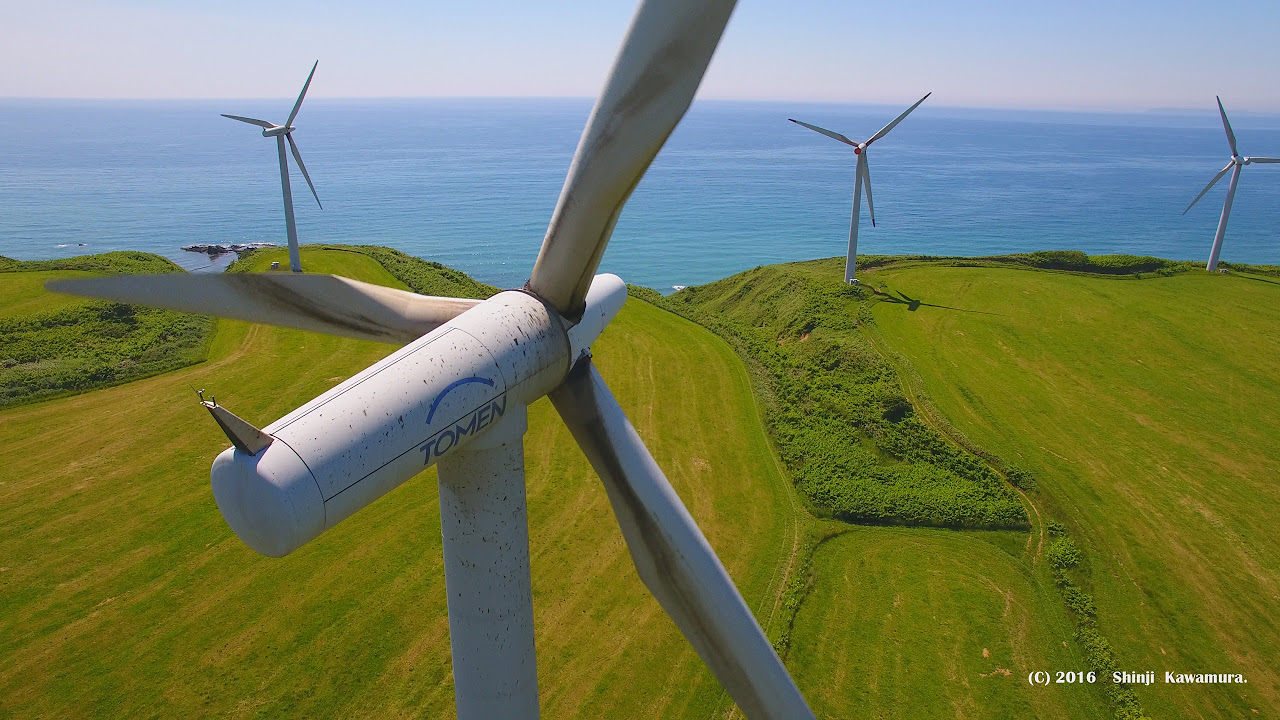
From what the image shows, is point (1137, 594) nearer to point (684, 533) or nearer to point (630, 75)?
point (684, 533)

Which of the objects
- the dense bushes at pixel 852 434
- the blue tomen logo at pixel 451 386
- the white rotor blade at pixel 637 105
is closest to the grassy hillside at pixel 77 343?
the dense bushes at pixel 852 434

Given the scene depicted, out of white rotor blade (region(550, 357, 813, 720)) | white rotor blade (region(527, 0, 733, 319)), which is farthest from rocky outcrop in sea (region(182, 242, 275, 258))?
Result: white rotor blade (region(527, 0, 733, 319))

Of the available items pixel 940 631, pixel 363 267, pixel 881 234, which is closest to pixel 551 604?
pixel 940 631

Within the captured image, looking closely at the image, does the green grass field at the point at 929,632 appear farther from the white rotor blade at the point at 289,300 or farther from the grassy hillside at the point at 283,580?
the white rotor blade at the point at 289,300

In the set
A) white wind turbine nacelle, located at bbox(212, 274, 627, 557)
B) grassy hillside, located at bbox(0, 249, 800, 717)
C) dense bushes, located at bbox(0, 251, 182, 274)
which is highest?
white wind turbine nacelle, located at bbox(212, 274, 627, 557)

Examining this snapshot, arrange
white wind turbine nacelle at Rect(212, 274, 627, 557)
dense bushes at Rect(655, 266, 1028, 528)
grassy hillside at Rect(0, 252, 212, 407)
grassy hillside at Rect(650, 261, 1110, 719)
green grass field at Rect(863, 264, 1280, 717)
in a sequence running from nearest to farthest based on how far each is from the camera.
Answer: white wind turbine nacelle at Rect(212, 274, 627, 557) → grassy hillside at Rect(650, 261, 1110, 719) → green grass field at Rect(863, 264, 1280, 717) → dense bushes at Rect(655, 266, 1028, 528) → grassy hillside at Rect(0, 252, 212, 407)

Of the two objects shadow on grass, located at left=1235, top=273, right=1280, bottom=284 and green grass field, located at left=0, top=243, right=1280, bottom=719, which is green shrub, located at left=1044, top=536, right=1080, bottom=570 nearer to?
green grass field, located at left=0, top=243, right=1280, bottom=719
